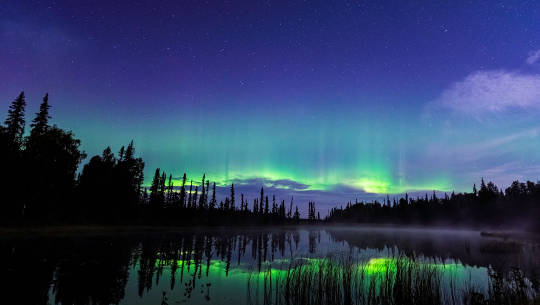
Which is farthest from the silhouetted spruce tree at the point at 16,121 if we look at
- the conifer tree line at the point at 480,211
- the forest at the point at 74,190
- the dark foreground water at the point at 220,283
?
the conifer tree line at the point at 480,211

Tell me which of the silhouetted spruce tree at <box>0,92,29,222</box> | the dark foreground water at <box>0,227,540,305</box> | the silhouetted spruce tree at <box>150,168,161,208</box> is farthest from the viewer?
the silhouetted spruce tree at <box>150,168,161,208</box>

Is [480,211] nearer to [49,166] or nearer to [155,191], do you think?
[155,191]

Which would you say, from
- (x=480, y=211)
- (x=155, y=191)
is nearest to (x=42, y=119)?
(x=155, y=191)

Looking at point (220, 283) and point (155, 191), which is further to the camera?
point (155, 191)

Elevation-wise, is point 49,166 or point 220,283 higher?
point 49,166

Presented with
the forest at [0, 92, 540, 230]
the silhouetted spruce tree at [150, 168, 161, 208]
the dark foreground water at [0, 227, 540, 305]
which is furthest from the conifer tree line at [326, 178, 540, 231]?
the silhouetted spruce tree at [150, 168, 161, 208]

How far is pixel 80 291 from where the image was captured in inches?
533

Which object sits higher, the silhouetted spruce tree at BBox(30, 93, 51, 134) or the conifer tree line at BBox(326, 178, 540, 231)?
the silhouetted spruce tree at BBox(30, 93, 51, 134)

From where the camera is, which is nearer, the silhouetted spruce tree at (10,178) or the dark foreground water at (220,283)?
the dark foreground water at (220,283)

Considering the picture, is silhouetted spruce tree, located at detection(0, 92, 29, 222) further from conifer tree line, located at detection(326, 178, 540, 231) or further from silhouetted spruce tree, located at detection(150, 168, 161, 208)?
conifer tree line, located at detection(326, 178, 540, 231)

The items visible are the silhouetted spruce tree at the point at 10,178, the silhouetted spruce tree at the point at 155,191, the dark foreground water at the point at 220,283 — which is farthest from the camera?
the silhouetted spruce tree at the point at 155,191

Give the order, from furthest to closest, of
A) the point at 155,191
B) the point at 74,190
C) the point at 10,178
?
the point at 155,191
the point at 74,190
the point at 10,178

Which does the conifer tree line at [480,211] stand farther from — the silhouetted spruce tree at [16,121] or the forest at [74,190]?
the silhouetted spruce tree at [16,121]

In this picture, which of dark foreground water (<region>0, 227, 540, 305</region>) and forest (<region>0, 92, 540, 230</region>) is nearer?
dark foreground water (<region>0, 227, 540, 305</region>)
